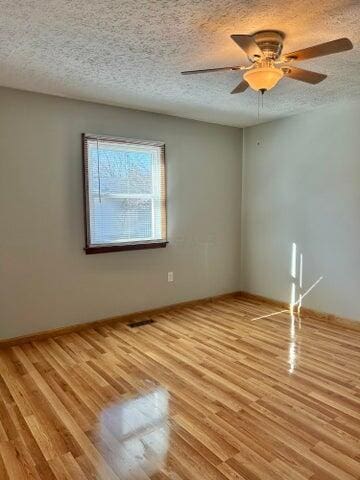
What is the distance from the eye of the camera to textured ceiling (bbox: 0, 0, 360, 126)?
1.90 m

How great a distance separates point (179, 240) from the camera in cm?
447

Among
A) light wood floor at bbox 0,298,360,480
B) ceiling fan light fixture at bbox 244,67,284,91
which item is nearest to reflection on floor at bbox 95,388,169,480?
light wood floor at bbox 0,298,360,480

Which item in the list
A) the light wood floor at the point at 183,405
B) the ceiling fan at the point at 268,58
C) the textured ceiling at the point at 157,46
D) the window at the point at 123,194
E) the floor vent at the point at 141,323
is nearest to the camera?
the light wood floor at the point at 183,405

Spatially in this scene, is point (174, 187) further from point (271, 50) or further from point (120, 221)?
point (271, 50)

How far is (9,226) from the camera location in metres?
3.29

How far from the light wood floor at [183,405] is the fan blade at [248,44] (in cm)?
217

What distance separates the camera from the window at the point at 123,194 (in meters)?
3.72

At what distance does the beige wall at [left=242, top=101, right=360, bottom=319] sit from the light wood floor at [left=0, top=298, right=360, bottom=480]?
0.67 meters

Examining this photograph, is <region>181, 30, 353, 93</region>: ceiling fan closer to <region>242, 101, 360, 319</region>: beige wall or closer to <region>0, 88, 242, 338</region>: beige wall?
<region>242, 101, 360, 319</region>: beige wall

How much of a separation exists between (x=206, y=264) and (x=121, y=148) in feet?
6.24

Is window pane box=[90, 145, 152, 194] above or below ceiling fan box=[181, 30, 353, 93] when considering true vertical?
below

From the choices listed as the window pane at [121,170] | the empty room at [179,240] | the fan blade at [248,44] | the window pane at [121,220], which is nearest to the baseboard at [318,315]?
the empty room at [179,240]

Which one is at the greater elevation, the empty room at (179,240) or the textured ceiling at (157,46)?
the textured ceiling at (157,46)

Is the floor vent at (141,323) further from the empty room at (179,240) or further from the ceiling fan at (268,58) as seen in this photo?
the ceiling fan at (268,58)
